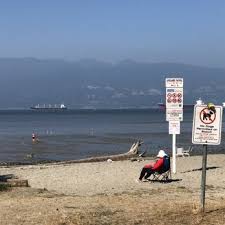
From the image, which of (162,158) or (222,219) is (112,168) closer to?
(162,158)

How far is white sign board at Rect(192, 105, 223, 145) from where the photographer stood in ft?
34.9

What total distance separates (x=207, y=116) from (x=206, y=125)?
15 centimetres

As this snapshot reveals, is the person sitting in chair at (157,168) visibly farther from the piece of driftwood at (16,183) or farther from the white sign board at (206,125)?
the white sign board at (206,125)

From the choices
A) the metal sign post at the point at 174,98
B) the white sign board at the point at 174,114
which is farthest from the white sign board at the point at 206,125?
the white sign board at the point at 174,114

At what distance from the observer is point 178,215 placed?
10.6m

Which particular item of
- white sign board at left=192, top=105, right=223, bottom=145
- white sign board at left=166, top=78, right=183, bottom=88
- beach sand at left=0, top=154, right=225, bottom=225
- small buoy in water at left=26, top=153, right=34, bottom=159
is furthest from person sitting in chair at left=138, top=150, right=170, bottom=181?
small buoy in water at left=26, top=153, right=34, bottom=159

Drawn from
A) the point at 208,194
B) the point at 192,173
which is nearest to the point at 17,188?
the point at 208,194

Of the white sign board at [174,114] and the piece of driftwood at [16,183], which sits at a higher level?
the white sign board at [174,114]

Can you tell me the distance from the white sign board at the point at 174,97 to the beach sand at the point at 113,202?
7.15 feet

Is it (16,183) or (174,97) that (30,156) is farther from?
(16,183)

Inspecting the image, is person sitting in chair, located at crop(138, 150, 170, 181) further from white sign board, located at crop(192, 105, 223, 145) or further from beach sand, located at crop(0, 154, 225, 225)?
white sign board, located at crop(192, 105, 223, 145)

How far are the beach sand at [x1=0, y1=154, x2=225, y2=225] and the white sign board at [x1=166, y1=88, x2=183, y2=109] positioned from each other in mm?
2180

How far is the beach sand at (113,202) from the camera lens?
10352 mm

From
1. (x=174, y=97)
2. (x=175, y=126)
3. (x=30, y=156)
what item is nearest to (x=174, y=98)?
(x=174, y=97)
